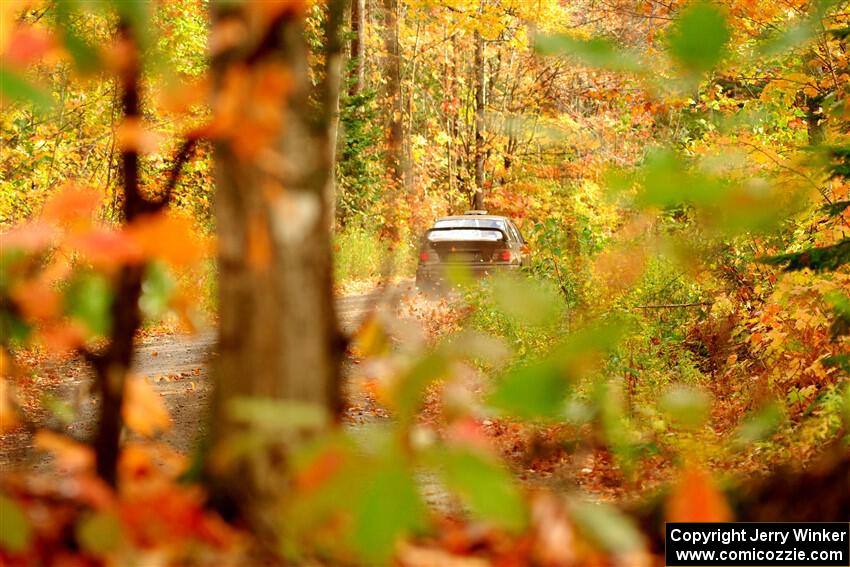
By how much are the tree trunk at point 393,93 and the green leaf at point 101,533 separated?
86.3ft

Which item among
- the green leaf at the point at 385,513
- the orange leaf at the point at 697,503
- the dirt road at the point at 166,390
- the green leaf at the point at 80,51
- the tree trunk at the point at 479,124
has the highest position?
the tree trunk at the point at 479,124

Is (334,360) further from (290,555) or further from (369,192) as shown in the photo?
(369,192)

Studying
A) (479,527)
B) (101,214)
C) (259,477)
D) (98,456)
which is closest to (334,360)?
(259,477)

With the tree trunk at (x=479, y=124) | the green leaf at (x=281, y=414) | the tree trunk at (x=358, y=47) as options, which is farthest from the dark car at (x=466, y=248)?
the green leaf at (x=281, y=414)

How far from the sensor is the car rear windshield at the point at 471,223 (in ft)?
61.0

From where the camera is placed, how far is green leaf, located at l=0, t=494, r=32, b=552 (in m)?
2.26

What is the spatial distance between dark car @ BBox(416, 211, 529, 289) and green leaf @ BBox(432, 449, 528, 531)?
51.2 feet

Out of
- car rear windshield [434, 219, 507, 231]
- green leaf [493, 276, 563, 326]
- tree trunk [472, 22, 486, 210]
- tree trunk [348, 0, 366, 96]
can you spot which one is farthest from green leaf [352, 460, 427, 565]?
tree trunk [472, 22, 486, 210]

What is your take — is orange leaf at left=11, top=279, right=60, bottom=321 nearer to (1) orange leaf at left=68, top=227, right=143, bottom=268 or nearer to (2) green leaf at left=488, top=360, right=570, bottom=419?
(1) orange leaf at left=68, top=227, right=143, bottom=268

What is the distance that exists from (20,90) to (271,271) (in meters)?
0.67

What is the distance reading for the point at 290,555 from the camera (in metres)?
2.29

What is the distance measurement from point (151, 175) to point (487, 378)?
31.9ft

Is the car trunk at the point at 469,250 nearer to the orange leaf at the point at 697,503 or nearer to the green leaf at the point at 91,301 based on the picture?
the green leaf at the point at 91,301

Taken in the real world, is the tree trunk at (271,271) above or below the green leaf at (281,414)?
above
